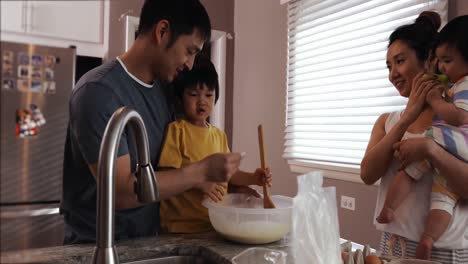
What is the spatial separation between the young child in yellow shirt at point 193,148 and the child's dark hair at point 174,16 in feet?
0.95

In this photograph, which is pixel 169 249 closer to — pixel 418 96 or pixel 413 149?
pixel 413 149

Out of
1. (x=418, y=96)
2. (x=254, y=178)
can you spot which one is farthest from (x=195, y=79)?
(x=418, y=96)

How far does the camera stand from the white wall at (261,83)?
10.2 ft

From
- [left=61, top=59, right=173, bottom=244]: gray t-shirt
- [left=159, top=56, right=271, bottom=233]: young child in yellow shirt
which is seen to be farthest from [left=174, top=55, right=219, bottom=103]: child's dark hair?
[left=61, top=59, right=173, bottom=244]: gray t-shirt

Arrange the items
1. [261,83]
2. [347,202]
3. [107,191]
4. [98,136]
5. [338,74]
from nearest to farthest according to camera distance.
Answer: [107,191] < [98,136] < [347,202] < [338,74] < [261,83]

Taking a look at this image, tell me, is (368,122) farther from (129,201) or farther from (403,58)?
(129,201)

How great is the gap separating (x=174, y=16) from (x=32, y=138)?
78 cm

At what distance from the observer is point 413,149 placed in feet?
3.67

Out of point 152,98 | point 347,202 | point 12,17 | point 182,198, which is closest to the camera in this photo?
point 12,17

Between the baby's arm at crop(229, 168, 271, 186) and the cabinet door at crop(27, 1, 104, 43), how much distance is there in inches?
33.6

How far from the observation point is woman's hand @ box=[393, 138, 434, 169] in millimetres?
1106

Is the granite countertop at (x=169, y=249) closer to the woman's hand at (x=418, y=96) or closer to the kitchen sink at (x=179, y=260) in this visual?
the kitchen sink at (x=179, y=260)

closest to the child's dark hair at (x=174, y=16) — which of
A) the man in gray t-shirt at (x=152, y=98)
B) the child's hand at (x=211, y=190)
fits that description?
the man in gray t-shirt at (x=152, y=98)

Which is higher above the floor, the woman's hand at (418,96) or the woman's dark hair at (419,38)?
the woman's dark hair at (419,38)
